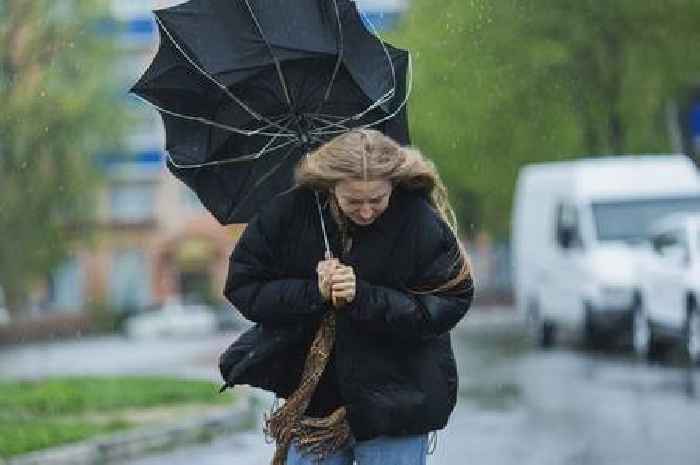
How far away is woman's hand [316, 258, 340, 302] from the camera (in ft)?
16.5

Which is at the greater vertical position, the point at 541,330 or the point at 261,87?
the point at 261,87

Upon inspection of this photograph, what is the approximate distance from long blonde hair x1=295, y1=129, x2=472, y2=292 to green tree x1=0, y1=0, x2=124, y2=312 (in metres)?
41.4

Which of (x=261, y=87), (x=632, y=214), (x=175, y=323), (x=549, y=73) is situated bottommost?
(x=175, y=323)

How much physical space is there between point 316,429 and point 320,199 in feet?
2.08

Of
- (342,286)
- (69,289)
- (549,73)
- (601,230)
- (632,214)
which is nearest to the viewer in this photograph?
(342,286)

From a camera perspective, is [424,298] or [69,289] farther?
[69,289]

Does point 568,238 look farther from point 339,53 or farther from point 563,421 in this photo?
point 339,53

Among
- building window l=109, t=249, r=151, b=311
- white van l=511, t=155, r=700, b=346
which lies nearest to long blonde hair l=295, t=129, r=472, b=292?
Answer: white van l=511, t=155, r=700, b=346

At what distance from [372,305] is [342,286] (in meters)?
0.10

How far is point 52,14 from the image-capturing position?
160 ft

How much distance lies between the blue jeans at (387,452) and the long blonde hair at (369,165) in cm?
42

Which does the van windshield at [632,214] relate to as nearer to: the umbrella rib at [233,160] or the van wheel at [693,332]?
the van wheel at [693,332]

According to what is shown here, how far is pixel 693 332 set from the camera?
18.3 meters

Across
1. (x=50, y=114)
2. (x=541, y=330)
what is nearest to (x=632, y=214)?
(x=541, y=330)
